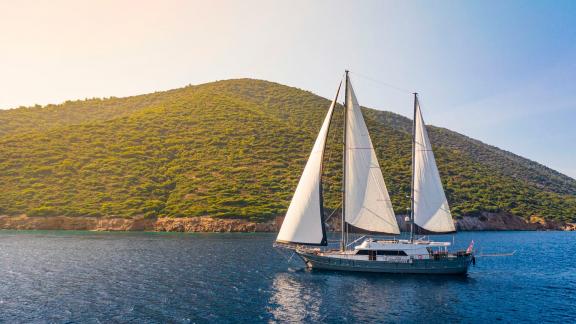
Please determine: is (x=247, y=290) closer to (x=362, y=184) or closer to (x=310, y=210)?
(x=310, y=210)

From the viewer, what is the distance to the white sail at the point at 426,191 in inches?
1692

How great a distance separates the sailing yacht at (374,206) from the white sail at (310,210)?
11 cm

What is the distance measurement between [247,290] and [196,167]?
85.7 m

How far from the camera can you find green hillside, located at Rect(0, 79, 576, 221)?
9638cm

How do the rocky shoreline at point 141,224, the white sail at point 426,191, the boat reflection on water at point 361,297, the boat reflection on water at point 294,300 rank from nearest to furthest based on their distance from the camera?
the boat reflection on water at point 294,300
the boat reflection on water at point 361,297
the white sail at point 426,191
the rocky shoreline at point 141,224

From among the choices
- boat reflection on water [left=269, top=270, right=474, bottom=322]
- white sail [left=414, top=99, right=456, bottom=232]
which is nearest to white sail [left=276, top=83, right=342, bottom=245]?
boat reflection on water [left=269, top=270, right=474, bottom=322]

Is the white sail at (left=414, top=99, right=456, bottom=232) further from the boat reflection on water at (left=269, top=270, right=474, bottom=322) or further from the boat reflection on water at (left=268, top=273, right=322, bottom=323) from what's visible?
the boat reflection on water at (left=268, top=273, right=322, bottom=323)

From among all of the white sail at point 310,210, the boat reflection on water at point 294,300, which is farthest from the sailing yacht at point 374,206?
the boat reflection on water at point 294,300

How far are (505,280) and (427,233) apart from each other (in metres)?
9.63

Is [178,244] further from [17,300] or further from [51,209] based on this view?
[51,209]

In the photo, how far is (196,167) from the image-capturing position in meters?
118

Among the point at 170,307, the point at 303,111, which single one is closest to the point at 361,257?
the point at 170,307

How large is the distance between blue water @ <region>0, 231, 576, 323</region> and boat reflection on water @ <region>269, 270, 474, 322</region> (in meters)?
0.09

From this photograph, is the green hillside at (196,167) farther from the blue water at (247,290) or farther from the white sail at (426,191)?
the blue water at (247,290)
